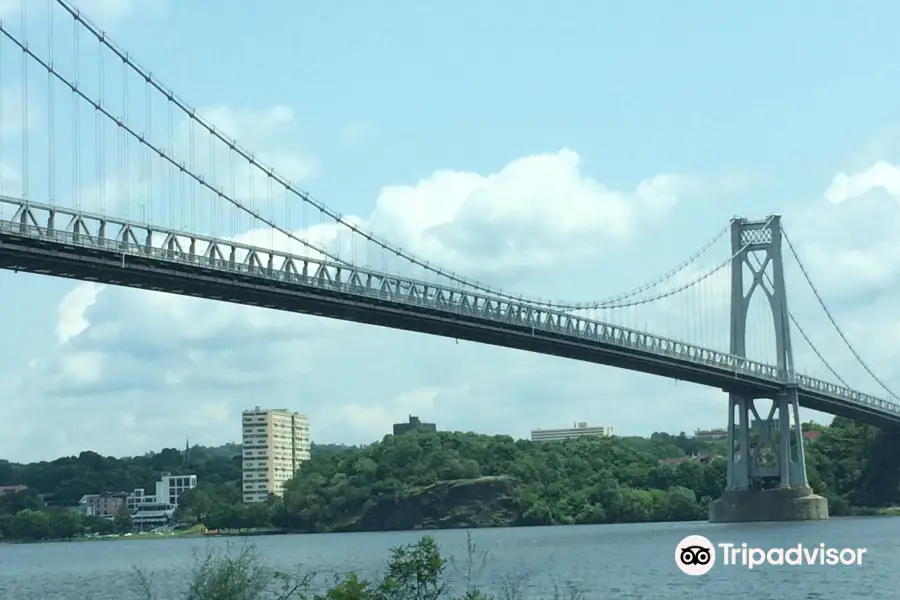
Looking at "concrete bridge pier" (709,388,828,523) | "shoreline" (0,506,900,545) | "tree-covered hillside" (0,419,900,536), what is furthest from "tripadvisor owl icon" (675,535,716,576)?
"tree-covered hillside" (0,419,900,536)

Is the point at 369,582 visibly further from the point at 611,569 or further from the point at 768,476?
the point at 768,476

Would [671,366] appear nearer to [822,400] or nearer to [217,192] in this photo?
[822,400]

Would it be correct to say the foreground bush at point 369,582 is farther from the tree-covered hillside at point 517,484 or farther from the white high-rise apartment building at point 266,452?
the white high-rise apartment building at point 266,452

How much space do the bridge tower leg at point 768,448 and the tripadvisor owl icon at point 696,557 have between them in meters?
26.4

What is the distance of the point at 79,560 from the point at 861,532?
31364mm

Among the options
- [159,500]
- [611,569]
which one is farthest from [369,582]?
[159,500]

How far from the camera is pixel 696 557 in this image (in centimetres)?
3173

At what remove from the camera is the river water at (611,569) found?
106 feet

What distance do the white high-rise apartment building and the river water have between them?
110787 mm

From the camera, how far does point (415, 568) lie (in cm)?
1648

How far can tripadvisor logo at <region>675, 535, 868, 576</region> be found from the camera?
3759 centimetres

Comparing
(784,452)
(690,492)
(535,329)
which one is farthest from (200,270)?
(690,492)

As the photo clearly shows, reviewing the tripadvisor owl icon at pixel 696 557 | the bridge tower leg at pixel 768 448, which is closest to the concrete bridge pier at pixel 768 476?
the bridge tower leg at pixel 768 448

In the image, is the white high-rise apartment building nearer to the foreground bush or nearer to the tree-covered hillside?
the tree-covered hillside
